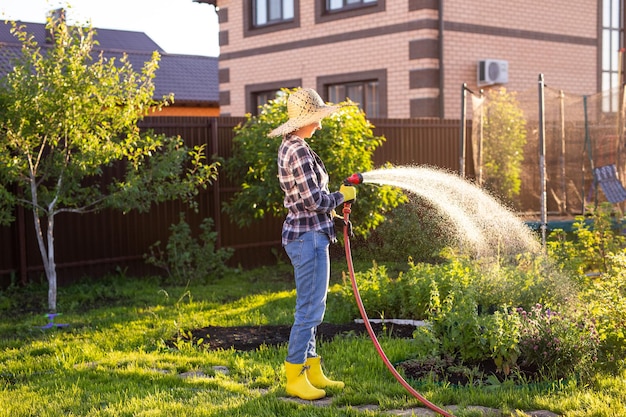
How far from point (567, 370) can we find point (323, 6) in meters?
14.1

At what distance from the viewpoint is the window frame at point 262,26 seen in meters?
19.3

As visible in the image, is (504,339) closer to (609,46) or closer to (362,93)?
(362,93)

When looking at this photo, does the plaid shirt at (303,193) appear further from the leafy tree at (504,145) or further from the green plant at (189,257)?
the leafy tree at (504,145)

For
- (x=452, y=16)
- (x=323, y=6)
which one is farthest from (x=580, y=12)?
(x=323, y=6)

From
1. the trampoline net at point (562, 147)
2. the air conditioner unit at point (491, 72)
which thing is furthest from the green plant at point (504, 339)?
the air conditioner unit at point (491, 72)

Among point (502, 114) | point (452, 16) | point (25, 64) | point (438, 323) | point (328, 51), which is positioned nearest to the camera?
point (438, 323)

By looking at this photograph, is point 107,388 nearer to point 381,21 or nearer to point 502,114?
point 502,114

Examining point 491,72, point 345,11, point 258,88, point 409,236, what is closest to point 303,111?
point 409,236

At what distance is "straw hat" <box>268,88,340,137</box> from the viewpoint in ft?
18.0

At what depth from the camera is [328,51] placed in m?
18.7

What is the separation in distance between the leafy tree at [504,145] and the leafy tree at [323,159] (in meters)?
3.26

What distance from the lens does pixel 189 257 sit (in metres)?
10.8

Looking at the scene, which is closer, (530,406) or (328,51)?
(530,406)

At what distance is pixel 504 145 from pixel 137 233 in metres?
6.26
